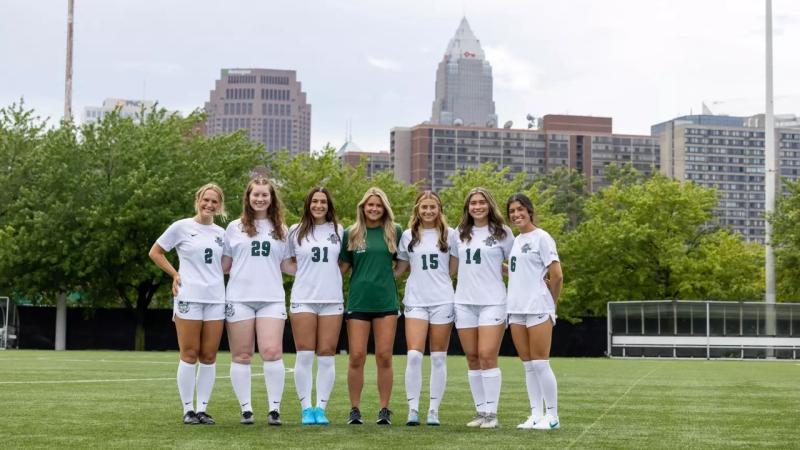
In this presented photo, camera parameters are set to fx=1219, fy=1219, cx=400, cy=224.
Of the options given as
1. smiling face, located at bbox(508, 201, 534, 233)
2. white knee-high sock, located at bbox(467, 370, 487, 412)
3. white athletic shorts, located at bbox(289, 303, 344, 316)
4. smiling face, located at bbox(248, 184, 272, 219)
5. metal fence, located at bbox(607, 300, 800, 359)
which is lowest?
metal fence, located at bbox(607, 300, 800, 359)

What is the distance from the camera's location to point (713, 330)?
138ft

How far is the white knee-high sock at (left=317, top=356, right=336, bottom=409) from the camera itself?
11.1 m

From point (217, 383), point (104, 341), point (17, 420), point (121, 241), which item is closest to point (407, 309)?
point (17, 420)

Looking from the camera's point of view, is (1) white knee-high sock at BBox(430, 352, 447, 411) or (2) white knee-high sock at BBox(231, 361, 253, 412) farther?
(1) white knee-high sock at BBox(430, 352, 447, 411)

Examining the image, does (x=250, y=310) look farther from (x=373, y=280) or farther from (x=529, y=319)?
(x=529, y=319)

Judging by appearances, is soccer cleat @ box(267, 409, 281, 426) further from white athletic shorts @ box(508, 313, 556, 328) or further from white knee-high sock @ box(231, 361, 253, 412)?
white athletic shorts @ box(508, 313, 556, 328)

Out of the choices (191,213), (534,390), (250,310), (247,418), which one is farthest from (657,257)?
(250,310)

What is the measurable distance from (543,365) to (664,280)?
47082mm

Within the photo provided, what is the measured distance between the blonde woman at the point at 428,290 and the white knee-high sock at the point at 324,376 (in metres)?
0.71

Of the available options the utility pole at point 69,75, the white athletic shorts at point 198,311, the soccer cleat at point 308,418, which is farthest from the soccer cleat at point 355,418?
the utility pole at point 69,75

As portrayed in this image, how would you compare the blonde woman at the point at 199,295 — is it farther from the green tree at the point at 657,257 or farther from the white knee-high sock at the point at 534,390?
the green tree at the point at 657,257

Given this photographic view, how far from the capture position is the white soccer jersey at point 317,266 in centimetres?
1090

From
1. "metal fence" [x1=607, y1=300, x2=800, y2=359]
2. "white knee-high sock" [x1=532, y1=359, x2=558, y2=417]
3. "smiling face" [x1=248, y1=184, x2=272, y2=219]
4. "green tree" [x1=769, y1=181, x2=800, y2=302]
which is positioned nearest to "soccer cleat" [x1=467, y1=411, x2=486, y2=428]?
"white knee-high sock" [x1=532, y1=359, x2=558, y2=417]

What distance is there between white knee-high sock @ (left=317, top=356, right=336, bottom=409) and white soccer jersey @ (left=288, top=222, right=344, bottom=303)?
22.1 inches
